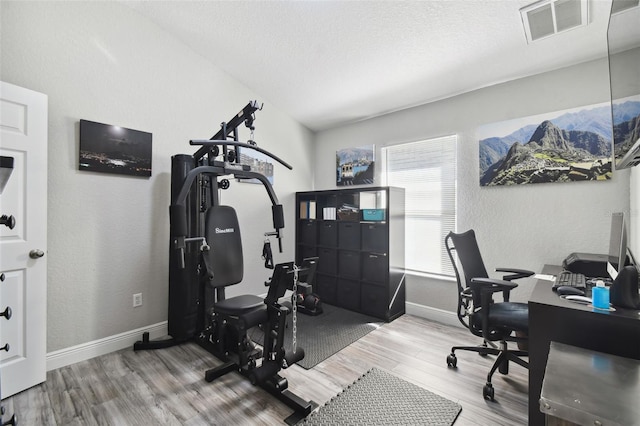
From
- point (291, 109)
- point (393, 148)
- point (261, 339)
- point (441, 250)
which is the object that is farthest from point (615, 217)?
point (291, 109)

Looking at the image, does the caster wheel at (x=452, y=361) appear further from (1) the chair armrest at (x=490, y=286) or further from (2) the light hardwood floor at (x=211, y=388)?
(1) the chair armrest at (x=490, y=286)

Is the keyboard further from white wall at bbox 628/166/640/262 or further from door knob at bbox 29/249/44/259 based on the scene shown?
door knob at bbox 29/249/44/259

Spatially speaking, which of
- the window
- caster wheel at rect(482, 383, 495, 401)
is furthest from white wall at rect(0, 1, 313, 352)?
caster wheel at rect(482, 383, 495, 401)

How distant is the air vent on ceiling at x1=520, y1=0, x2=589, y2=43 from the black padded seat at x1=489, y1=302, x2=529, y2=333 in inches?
83.8

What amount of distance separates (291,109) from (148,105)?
71.3 inches

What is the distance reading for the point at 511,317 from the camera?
191 centimetres

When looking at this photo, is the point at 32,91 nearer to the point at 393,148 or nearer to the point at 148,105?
the point at 148,105

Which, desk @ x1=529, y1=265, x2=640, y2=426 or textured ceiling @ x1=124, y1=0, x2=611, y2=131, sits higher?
textured ceiling @ x1=124, y1=0, x2=611, y2=131

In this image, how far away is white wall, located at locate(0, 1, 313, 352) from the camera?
2.20 m

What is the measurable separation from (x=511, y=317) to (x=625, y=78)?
4.90 feet

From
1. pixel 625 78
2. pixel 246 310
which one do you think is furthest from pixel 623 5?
pixel 246 310

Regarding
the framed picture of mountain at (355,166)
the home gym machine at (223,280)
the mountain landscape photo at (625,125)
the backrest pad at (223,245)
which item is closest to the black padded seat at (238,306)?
the home gym machine at (223,280)

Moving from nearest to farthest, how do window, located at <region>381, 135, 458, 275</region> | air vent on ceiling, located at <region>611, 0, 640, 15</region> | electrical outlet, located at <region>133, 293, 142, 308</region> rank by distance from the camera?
air vent on ceiling, located at <region>611, 0, 640, 15</region>, electrical outlet, located at <region>133, 293, 142, 308</region>, window, located at <region>381, 135, 458, 275</region>

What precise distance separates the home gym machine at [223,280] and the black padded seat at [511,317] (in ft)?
4.42
